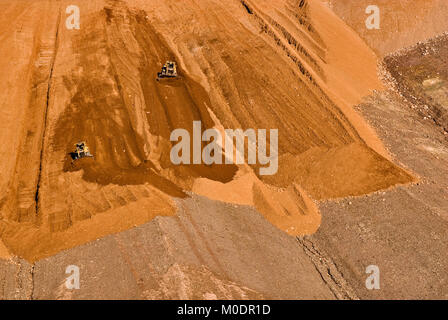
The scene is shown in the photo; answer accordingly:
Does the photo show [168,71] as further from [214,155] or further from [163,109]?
[214,155]

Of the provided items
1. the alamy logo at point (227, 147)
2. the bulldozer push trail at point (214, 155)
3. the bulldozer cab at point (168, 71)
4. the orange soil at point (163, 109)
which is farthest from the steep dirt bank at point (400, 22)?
the bulldozer cab at point (168, 71)

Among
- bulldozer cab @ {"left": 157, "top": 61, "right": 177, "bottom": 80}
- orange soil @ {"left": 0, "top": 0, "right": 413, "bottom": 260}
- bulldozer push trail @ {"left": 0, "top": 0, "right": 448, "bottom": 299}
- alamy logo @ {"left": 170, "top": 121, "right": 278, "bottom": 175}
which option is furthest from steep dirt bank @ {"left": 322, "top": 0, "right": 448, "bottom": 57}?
bulldozer cab @ {"left": 157, "top": 61, "right": 177, "bottom": 80}

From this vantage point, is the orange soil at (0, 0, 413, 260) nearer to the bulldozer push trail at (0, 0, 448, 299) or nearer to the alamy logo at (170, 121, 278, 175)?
the bulldozer push trail at (0, 0, 448, 299)

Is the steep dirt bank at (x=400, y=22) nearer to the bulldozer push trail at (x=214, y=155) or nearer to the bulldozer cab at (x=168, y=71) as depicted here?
the bulldozer push trail at (x=214, y=155)

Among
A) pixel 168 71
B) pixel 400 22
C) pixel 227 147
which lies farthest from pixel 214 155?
pixel 400 22

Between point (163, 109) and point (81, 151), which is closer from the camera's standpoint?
point (81, 151)

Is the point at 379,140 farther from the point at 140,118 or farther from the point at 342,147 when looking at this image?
the point at 140,118

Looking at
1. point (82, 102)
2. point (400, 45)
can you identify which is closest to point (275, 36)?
point (400, 45)
